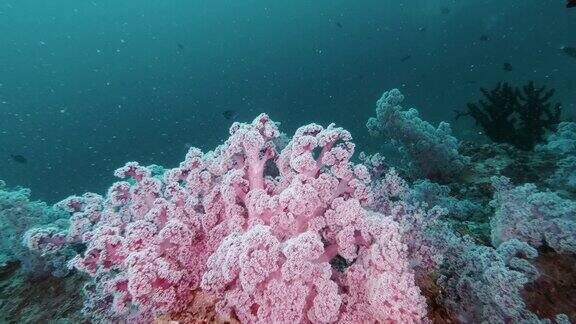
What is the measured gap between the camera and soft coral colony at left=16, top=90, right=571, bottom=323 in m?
2.34

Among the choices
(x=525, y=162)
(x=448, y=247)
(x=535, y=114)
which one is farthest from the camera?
(x=535, y=114)

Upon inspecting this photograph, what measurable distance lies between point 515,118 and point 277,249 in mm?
9027

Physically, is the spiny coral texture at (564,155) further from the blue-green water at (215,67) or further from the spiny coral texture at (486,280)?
the blue-green water at (215,67)

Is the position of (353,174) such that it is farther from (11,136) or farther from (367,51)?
(11,136)

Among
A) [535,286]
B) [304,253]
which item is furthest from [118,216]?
[535,286]

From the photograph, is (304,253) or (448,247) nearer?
(304,253)

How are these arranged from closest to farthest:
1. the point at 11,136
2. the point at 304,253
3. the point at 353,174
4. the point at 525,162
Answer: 1. the point at 304,253
2. the point at 353,174
3. the point at 525,162
4. the point at 11,136

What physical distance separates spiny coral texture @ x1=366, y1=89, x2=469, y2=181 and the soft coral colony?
8.67ft

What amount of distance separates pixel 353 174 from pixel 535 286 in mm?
1699

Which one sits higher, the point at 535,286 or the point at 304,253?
the point at 304,253

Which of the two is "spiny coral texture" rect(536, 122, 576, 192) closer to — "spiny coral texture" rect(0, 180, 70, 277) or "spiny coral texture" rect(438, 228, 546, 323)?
"spiny coral texture" rect(438, 228, 546, 323)

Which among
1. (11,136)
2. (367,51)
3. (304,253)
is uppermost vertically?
(11,136)

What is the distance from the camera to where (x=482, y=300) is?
261 cm

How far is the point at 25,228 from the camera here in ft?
14.9
